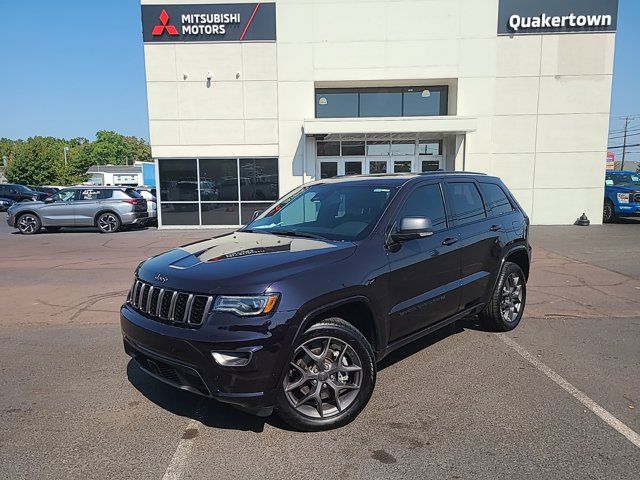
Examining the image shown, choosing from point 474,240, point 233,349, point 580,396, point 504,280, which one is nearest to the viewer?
point 233,349

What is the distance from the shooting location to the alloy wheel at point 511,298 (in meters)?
5.33

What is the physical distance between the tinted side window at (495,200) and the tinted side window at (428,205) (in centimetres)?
96

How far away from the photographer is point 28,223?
53.6 ft

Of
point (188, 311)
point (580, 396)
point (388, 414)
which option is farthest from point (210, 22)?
point (580, 396)

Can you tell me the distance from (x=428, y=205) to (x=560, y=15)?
51.8 feet

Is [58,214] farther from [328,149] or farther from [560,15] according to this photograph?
[560,15]

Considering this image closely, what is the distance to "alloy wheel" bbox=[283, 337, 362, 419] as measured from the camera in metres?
3.19

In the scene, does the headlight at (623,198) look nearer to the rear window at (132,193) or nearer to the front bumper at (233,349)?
the rear window at (132,193)

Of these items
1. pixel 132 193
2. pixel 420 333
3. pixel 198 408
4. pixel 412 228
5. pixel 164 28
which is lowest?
pixel 198 408

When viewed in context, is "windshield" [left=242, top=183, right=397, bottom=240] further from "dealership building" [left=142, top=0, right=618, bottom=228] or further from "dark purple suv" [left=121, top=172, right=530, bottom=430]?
"dealership building" [left=142, top=0, right=618, bottom=228]

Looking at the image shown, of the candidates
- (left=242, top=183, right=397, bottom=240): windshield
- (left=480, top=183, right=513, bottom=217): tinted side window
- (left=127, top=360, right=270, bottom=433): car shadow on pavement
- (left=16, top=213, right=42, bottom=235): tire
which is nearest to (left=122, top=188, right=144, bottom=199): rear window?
(left=16, top=213, right=42, bottom=235): tire

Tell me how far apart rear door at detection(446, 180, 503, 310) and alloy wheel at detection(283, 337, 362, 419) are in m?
1.69

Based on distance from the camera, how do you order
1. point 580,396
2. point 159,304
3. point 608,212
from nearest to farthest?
point 159,304 → point 580,396 → point 608,212

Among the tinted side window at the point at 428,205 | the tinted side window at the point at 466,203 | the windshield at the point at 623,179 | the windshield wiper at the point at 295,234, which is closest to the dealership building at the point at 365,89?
the windshield at the point at 623,179
